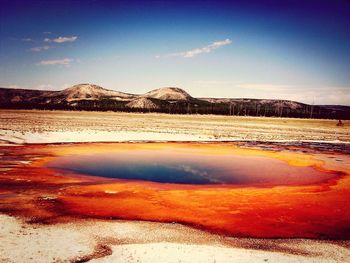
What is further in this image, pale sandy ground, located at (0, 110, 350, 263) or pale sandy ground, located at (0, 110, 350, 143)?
pale sandy ground, located at (0, 110, 350, 143)

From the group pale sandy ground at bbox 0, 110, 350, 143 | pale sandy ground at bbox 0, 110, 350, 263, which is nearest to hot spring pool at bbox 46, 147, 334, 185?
pale sandy ground at bbox 0, 110, 350, 263

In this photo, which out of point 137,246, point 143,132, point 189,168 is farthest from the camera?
point 143,132

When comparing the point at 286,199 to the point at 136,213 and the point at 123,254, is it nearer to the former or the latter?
the point at 136,213

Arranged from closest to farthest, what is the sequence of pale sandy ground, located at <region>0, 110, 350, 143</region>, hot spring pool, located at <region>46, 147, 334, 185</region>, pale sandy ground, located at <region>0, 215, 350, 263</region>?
pale sandy ground, located at <region>0, 215, 350, 263</region>, hot spring pool, located at <region>46, 147, 334, 185</region>, pale sandy ground, located at <region>0, 110, 350, 143</region>

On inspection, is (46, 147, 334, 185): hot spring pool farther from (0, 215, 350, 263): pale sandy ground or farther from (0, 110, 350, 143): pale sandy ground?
(0, 110, 350, 143): pale sandy ground

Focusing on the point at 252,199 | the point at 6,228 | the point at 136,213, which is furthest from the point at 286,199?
→ the point at 6,228

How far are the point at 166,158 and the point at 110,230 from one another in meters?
12.0

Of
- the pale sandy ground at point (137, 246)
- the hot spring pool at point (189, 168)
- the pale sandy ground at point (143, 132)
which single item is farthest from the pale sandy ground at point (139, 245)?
the pale sandy ground at point (143, 132)

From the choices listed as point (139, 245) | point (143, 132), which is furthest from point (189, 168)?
point (143, 132)

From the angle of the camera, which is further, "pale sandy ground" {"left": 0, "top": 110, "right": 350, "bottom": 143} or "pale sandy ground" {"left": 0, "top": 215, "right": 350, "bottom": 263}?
"pale sandy ground" {"left": 0, "top": 110, "right": 350, "bottom": 143}

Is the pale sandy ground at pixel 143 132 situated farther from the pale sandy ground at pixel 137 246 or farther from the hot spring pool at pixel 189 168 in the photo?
the pale sandy ground at pixel 137 246

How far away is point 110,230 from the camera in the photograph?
25.8ft

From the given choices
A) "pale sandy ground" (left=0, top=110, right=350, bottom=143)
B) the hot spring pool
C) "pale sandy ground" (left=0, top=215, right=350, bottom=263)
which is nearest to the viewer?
"pale sandy ground" (left=0, top=215, right=350, bottom=263)

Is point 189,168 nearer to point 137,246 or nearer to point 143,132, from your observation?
point 137,246
